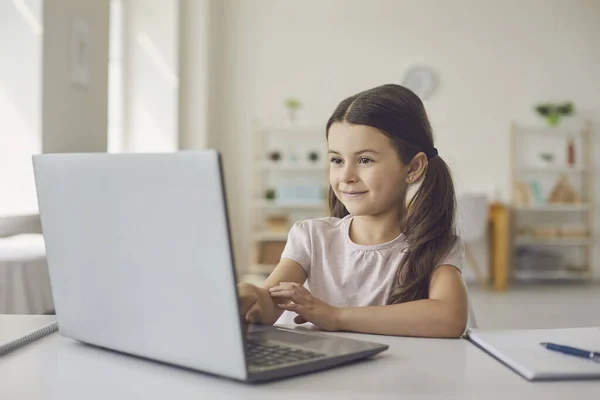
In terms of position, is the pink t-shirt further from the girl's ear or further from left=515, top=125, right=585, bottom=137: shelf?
left=515, top=125, right=585, bottom=137: shelf

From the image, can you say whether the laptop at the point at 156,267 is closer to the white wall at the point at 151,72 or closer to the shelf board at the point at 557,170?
the white wall at the point at 151,72

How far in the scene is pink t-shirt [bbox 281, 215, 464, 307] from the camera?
Result: 1.41m

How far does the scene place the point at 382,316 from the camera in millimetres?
1076

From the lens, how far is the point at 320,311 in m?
1.08

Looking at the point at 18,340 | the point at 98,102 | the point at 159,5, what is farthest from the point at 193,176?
the point at 159,5

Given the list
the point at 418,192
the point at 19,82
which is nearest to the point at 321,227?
the point at 418,192

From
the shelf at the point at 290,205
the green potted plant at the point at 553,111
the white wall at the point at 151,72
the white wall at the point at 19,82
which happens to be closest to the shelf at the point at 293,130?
the shelf at the point at 290,205

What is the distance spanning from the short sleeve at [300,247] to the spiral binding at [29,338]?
537mm

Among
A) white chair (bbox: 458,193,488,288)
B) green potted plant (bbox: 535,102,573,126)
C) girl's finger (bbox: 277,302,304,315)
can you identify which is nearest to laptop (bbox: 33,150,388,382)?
girl's finger (bbox: 277,302,304,315)

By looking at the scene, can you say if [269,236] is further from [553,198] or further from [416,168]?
[416,168]

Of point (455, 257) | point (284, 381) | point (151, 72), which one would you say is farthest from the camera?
point (151, 72)

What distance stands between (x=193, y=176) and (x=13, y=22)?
257 cm

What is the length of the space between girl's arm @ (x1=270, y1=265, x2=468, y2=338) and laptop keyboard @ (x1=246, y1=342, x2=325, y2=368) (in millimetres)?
210

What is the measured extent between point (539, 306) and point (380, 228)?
3903mm
